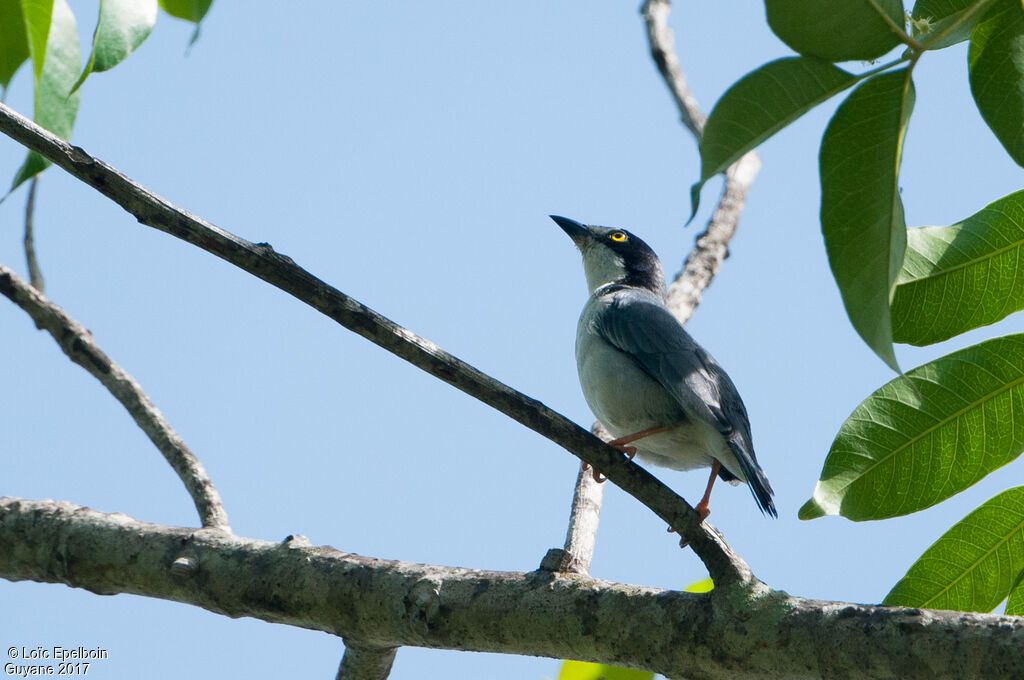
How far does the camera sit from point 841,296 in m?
1.82

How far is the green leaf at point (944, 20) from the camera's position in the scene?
1880 millimetres

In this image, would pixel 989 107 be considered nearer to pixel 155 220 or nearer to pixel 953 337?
pixel 953 337

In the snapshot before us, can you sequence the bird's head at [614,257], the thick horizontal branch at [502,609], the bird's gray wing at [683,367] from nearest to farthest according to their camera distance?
1. the thick horizontal branch at [502,609]
2. the bird's gray wing at [683,367]
3. the bird's head at [614,257]

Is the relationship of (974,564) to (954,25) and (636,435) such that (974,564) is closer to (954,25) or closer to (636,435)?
(954,25)

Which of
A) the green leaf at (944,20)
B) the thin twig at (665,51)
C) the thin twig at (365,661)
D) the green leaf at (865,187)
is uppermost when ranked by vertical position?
the thin twig at (665,51)

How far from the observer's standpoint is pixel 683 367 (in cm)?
472

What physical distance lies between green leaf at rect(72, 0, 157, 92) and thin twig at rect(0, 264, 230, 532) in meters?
1.59

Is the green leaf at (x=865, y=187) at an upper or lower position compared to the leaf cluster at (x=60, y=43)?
lower

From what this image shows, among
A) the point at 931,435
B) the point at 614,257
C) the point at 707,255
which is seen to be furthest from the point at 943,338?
the point at 614,257

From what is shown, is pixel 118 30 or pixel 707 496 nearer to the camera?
pixel 118 30

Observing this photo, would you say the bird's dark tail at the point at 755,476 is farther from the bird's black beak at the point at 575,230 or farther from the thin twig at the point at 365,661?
the bird's black beak at the point at 575,230

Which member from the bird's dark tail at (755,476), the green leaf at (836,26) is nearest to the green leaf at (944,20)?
the green leaf at (836,26)

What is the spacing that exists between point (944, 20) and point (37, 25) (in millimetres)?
2666

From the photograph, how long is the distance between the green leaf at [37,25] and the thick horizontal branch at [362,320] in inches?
19.0
